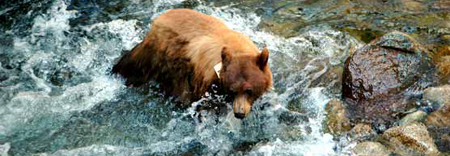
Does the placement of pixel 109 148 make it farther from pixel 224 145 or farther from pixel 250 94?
pixel 250 94

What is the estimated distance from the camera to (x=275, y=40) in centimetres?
834

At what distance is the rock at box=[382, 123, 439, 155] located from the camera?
17.8ft

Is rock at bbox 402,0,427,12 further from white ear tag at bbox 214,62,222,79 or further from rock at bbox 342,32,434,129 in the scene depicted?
white ear tag at bbox 214,62,222,79

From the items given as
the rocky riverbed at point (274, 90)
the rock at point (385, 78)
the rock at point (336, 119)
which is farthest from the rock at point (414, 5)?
the rock at point (336, 119)

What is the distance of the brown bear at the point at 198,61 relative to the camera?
5.71 metres

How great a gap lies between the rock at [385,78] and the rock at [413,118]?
122 millimetres

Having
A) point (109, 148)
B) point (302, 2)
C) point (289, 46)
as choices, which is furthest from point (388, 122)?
point (302, 2)

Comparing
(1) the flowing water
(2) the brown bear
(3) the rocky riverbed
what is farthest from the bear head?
(3) the rocky riverbed

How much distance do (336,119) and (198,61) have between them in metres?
1.61

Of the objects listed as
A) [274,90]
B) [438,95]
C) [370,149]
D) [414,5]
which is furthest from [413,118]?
[414,5]

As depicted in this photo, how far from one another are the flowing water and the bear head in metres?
0.36

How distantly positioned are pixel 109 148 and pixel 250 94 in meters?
1.61

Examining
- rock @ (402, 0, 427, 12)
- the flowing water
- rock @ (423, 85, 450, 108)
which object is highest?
Answer: rock @ (402, 0, 427, 12)

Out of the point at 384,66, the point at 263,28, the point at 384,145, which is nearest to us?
the point at 384,145
